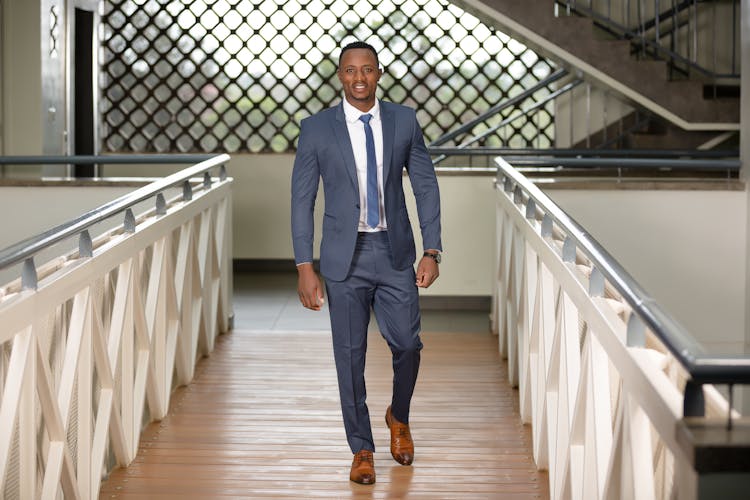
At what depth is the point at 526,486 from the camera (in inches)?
91.4

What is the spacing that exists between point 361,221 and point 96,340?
55cm

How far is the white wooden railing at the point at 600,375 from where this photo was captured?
1197 millimetres

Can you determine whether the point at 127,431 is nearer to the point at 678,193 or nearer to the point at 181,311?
the point at 181,311

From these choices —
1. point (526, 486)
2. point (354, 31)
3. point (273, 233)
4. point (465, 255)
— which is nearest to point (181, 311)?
point (526, 486)

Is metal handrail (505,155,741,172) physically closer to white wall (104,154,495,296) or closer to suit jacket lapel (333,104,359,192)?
white wall (104,154,495,296)

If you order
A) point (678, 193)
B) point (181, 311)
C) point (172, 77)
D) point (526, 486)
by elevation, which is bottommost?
point (526, 486)

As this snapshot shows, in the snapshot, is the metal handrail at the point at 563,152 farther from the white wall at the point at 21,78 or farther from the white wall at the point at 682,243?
the white wall at the point at 21,78

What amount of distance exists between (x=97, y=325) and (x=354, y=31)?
157 inches

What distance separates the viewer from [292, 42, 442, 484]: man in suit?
7.09 feet

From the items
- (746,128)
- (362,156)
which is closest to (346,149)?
(362,156)

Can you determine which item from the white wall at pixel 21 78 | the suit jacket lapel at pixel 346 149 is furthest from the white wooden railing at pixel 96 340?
the white wall at pixel 21 78

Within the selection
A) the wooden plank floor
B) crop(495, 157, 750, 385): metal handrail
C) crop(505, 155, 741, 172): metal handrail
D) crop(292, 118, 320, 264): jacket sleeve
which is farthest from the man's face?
crop(505, 155, 741, 172): metal handrail

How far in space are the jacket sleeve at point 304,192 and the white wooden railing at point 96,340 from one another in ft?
1.24

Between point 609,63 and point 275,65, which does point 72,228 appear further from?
point 275,65
